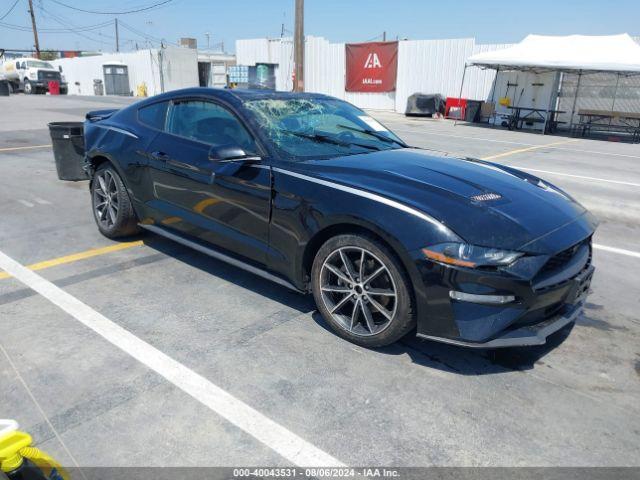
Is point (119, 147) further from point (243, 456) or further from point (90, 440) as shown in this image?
point (243, 456)

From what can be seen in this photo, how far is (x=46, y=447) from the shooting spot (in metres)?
2.37

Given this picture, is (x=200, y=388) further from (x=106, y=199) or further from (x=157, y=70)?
(x=157, y=70)

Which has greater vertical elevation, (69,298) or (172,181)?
(172,181)

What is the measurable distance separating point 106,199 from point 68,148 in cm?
305

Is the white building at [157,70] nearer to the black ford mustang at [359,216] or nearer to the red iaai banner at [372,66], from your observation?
the red iaai banner at [372,66]

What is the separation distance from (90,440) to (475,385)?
2056mm

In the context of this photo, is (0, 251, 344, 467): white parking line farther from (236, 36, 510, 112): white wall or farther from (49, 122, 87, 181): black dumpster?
(236, 36, 510, 112): white wall

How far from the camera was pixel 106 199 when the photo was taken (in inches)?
203

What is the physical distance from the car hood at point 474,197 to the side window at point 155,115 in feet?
5.63

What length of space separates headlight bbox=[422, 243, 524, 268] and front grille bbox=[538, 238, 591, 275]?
0.22 m

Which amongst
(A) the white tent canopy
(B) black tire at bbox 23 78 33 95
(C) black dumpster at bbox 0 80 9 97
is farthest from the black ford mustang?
(B) black tire at bbox 23 78 33 95

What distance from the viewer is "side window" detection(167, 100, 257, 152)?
384cm

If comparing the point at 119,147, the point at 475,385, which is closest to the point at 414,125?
the point at 119,147

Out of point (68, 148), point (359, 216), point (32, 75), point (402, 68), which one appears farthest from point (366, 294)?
point (32, 75)
